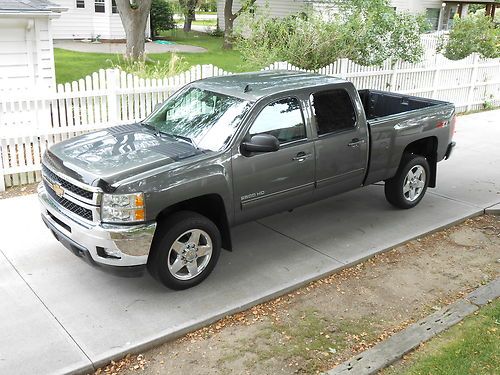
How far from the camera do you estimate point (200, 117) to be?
5.80m

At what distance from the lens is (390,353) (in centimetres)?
434

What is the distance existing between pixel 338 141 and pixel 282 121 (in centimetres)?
79

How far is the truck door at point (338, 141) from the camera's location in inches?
238

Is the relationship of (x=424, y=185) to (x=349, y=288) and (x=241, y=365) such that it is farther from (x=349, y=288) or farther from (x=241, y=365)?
(x=241, y=365)

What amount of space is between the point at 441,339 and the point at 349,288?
109cm

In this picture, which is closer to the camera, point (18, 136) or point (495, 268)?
point (495, 268)

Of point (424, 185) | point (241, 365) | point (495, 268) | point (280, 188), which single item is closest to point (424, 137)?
point (424, 185)

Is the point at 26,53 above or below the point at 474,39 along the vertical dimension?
below

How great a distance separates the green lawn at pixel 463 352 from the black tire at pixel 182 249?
1952 millimetres

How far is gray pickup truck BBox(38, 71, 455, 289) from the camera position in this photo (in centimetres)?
467

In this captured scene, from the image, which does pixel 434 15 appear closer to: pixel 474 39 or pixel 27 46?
pixel 474 39

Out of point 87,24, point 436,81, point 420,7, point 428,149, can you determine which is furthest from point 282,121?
point 420,7

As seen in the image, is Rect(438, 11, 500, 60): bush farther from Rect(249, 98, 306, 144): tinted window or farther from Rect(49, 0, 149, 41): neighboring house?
Rect(49, 0, 149, 41): neighboring house

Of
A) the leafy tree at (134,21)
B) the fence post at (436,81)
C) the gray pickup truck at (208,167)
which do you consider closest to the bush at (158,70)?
the gray pickup truck at (208,167)
